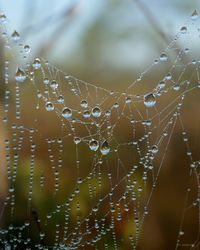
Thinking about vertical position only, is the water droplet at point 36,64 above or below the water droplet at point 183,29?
below

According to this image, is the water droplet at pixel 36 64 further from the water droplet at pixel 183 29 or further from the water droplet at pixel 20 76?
the water droplet at pixel 183 29

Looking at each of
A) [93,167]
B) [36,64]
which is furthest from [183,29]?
[93,167]

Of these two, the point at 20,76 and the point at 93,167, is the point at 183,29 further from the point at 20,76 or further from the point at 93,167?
the point at 93,167

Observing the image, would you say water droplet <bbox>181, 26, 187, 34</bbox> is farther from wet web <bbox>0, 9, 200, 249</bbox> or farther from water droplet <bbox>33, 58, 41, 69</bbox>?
water droplet <bbox>33, 58, 41, 69</bbox>

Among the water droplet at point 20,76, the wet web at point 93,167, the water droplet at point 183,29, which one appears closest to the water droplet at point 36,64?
the water droplet at point 20,76

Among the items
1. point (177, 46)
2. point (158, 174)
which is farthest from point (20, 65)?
point (158, 174)

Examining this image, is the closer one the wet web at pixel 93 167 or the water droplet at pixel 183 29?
the water droplet at pixel 183 29

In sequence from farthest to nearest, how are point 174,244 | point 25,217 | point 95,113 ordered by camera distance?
point 174,244
point 25,217
point 95,113

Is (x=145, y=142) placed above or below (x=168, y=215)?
above

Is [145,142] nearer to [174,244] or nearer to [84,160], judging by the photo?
[84,160]
